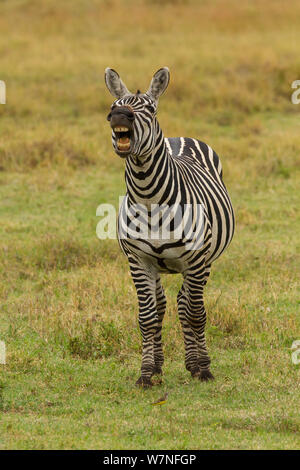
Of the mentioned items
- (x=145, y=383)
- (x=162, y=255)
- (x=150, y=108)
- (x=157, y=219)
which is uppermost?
(x=150, y=108)

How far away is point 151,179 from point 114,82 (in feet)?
2.33

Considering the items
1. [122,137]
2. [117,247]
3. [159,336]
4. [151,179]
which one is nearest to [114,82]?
[122,137]

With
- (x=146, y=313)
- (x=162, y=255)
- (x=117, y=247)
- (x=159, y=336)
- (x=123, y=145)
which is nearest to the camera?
(x=123, y=145)

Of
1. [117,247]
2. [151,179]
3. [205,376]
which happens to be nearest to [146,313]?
[205,376]

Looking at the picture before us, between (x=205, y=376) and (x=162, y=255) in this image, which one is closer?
(x=162, y=255)

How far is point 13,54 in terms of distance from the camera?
19.2m

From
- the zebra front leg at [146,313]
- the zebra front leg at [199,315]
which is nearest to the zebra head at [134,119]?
the zebra front leg at [146,313]

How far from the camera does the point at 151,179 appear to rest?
18.1 ft

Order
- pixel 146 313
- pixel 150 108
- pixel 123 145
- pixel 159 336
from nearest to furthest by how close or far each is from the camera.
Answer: pixel 123 145
pixel 150 108
pixel 146 313
pixel 159 336

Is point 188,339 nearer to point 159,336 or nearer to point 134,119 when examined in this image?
point 159,336

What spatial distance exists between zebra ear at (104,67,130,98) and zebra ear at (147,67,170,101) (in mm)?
191

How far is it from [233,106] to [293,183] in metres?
4.34

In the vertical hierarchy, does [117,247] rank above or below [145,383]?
above

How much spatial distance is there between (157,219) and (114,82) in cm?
98
